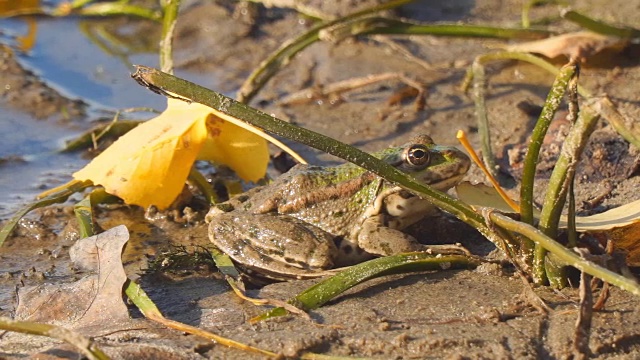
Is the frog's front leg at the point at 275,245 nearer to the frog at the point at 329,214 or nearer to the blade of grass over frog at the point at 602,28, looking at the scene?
the frog at the point at 329,214

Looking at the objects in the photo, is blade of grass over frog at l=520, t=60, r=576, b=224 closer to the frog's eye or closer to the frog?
the frog

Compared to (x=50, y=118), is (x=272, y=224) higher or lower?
higher

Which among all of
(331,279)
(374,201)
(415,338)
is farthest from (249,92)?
(415,338)

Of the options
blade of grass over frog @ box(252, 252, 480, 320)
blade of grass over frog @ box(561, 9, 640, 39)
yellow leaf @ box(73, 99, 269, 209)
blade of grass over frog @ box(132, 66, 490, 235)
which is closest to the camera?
blade of grass over frog @ box(132, 66, 490, 235)

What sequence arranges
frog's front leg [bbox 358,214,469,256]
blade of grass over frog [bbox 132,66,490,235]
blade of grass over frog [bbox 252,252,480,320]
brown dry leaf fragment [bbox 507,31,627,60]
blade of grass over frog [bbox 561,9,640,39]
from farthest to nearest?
brown dry leaf fragment [bbox 507,31,627,60], blade of grass over frog [bbox 561,9,640,39], frog's front leg [bbox 358,214,469,256], blade of grass over frog [bbox 252,252,480,320], blade of grass over frog [bbox 132,66,490,235]

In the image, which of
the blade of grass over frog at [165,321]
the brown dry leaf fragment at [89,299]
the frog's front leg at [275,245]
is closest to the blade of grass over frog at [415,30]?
the frog's front leg at [275,245]

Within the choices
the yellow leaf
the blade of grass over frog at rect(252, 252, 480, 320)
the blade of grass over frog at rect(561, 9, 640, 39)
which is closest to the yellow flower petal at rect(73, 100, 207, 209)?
the yellow leaf

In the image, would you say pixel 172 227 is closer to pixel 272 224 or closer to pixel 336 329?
pixel 272 224
